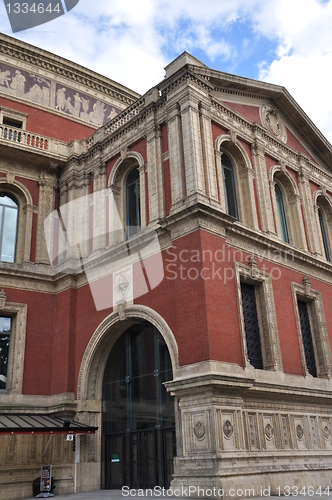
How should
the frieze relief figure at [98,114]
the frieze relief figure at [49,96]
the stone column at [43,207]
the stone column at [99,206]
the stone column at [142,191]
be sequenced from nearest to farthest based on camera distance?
1. the stone column at [142,191]
2. the stone column at [99,206]
3. the stone column at [43,207]
4. the frieze relief figure at [49,96]
5. the frieze relief figure at [98,114]

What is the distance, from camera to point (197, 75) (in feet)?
63.2

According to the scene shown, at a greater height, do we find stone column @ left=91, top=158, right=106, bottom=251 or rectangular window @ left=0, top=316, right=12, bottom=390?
stone column @ left=91, top=158, right=106, bottom=251

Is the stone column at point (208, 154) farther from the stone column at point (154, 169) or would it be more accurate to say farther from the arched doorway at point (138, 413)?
the arched doorway at point (138, 413)

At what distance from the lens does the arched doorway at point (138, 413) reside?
16922 millimetres

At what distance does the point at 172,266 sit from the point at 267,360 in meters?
4.80

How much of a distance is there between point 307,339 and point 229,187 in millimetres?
6998

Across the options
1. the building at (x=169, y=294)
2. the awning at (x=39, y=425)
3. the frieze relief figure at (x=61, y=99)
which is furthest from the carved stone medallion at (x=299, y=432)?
the frieze relief figure at (x=61, y=99)

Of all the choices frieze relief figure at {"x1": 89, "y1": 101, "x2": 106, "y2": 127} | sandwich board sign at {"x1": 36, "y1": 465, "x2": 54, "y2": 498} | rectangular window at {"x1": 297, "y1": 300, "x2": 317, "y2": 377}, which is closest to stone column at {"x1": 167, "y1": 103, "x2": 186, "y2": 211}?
rectangular window at {"x1": 297, "y1": 300, "x2": 317, "y2": 377}

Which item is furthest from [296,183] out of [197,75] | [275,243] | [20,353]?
[20,353]

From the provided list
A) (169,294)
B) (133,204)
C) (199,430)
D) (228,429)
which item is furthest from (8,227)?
(228,429)

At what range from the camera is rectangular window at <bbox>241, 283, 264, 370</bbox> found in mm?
17531

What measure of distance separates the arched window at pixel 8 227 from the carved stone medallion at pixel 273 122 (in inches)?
474

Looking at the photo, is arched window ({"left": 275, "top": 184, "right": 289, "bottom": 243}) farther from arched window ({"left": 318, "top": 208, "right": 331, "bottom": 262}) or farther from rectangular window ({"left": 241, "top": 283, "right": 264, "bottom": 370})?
rectangular window ({"left": 241, "top": 283, "right": 264, "bottom": 370})

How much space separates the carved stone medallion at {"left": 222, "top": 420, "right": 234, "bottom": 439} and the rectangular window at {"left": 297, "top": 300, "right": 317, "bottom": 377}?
661 centimetres
